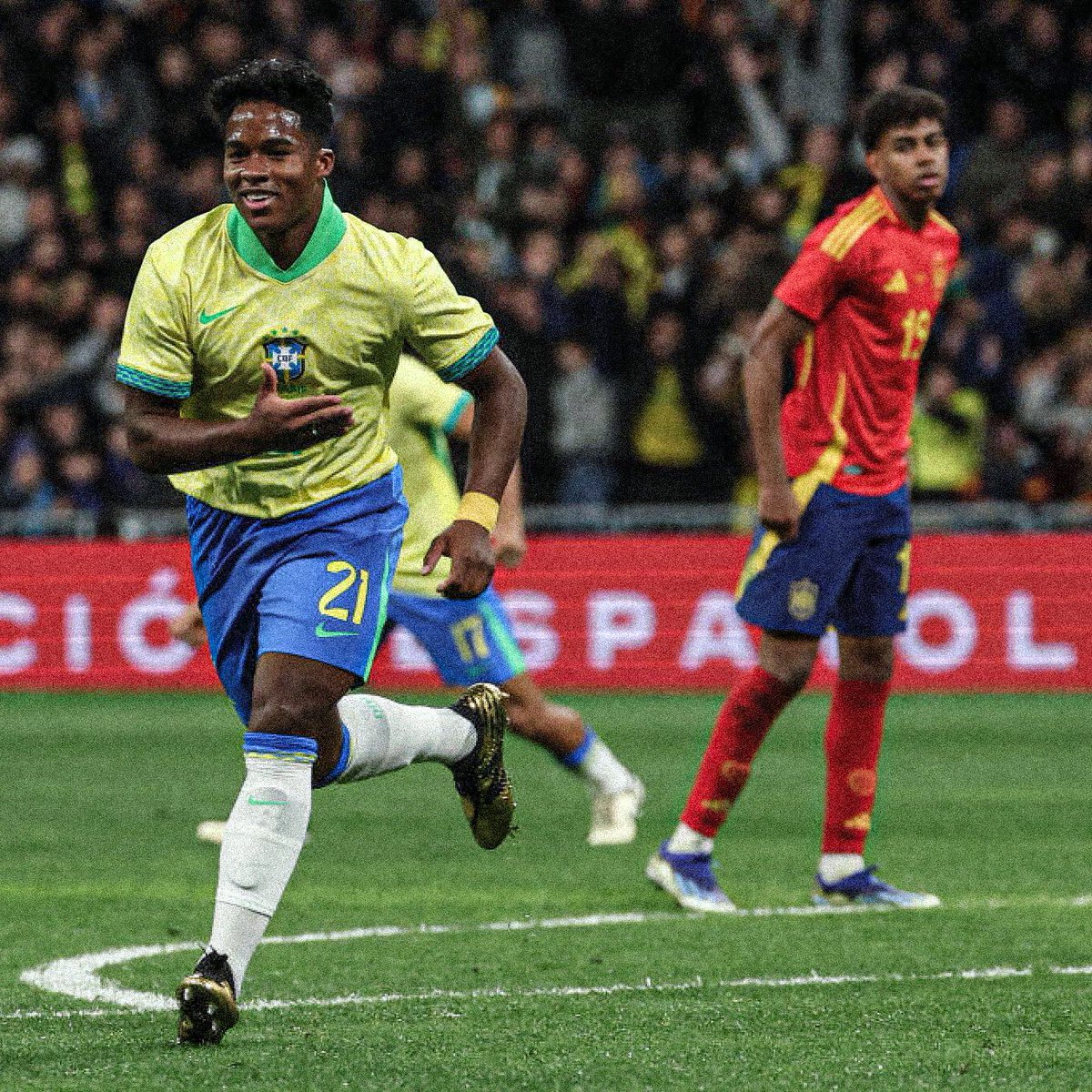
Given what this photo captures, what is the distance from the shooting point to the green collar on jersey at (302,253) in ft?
17.2

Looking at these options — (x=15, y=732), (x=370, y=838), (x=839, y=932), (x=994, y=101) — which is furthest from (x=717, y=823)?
(x=994, y=101)

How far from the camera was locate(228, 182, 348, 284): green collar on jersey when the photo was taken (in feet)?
17.2

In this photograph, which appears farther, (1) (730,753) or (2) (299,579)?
(1) (730,753)

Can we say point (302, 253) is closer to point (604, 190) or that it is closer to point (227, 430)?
point (227, 430)

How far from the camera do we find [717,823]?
24.2 feet

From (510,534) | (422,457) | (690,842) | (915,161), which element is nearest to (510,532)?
(510,534)

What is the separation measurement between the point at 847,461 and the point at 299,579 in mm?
2439

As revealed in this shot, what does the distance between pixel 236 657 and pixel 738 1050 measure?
1.46m

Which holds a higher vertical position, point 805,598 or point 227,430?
point 227,430

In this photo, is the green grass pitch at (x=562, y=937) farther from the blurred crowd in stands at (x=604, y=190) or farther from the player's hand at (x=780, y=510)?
the blurred crowd in stands at (x=604, y=190)

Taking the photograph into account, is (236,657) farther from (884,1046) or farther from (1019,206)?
(1019,206)

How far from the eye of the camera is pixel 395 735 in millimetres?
5621

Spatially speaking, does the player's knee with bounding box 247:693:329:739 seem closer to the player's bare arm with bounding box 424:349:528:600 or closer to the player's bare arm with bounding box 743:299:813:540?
the player's bare arm with bounding box 424:349:528:600

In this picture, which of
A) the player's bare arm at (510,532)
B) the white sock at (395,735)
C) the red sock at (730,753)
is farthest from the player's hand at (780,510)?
the white sock at (395,735)
